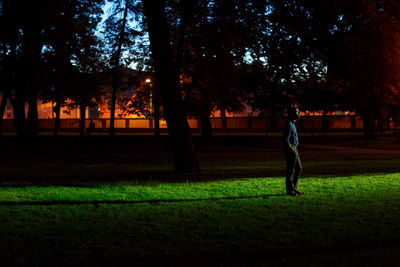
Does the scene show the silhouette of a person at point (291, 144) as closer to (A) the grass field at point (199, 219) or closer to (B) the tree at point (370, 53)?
(A) the grass field at point (199, 219)

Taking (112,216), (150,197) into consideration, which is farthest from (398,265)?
(150,197)

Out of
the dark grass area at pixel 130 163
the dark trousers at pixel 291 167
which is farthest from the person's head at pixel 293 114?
the dark grass area at pixel 130 163

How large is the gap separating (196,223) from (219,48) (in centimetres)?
2035

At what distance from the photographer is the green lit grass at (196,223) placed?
20.3ft

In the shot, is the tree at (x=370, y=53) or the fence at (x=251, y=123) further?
the fence at (x=251, y=123)

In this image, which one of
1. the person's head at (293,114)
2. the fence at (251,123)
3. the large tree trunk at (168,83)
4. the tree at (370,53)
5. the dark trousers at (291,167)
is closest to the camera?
the person's head at (293,114)

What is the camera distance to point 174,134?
55.9 ft

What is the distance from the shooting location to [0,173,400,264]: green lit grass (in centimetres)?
620

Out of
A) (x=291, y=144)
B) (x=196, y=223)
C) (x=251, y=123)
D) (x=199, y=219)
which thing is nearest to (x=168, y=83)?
(x=291, y=144)

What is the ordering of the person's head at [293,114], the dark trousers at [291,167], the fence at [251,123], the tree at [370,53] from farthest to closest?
1. the fence at [251,123]
2. the tree at [370,53]
3. the dark trousers at [291,167]
4. the person's head at [293,114]

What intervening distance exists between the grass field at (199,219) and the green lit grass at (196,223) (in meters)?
0.02

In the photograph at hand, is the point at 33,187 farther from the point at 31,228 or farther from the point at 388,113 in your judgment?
the point at 388,113

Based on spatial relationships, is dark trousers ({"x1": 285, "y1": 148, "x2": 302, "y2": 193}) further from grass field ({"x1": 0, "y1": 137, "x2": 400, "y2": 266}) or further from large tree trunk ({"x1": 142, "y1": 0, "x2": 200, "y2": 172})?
large tree trunk ({"x1": 142, "y1": 0, "x2": 200, "y2": 172})

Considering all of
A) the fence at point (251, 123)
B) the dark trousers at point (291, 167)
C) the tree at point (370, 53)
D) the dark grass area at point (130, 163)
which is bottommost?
the dark grass area at point (130, 163)
